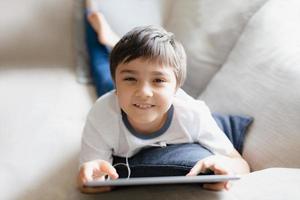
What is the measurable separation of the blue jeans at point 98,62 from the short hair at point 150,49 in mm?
376

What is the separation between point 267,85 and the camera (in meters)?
1.03

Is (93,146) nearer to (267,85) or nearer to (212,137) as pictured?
(212,137)

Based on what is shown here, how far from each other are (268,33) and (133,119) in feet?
1.47

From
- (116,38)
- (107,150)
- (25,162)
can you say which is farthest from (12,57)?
(107,150)

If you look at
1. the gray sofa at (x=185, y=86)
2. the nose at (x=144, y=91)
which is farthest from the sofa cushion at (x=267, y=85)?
the nose at (x=144, y=91)

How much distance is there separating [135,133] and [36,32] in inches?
29.2

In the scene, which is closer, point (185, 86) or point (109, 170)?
point (109, 170)

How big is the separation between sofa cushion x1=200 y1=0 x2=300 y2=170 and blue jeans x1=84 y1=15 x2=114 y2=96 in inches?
11.7

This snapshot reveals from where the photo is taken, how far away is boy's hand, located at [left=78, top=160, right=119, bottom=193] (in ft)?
2.54

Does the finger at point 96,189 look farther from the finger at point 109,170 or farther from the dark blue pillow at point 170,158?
the dark blue pillow at point 170,158

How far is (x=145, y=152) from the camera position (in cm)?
96

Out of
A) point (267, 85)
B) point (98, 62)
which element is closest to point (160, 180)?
point (267, 85)

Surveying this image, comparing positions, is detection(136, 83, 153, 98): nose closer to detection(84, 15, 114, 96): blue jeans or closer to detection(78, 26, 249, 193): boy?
detection(78, 26, 249, 193): boy

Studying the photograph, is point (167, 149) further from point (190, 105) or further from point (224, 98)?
point (224, 98)
